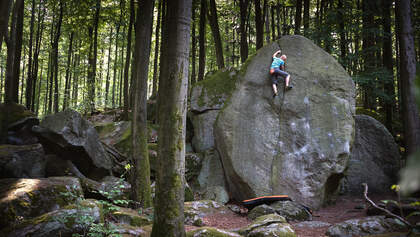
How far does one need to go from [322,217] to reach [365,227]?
216cm

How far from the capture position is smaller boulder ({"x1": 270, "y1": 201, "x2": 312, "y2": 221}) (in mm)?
7510

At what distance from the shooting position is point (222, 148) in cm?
985

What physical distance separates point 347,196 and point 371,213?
3.19 meters

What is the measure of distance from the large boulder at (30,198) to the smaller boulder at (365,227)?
528cm

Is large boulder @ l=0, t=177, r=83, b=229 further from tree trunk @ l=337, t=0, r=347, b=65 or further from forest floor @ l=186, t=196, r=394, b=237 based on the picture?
tree trunk @ l=337, t=0, r=347, b=65

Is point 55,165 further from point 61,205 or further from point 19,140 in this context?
point 61,205

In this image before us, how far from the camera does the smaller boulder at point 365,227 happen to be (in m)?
5.82

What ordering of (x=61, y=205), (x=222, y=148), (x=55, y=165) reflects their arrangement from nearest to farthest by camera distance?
(x=61, y=205) → (x=55, y=165) → (x=222, y=148)

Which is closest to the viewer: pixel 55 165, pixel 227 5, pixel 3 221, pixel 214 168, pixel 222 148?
pixel 3 221

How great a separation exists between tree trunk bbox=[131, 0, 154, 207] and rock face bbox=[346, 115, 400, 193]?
7808mm

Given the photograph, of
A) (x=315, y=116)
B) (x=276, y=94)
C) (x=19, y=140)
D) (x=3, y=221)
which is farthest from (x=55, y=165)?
(x=315, y=116)

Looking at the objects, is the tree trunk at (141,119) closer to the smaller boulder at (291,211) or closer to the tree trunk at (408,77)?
the smaller boulder at (291,211)

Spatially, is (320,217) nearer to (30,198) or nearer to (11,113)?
(30,198)

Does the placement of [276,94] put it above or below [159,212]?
above
